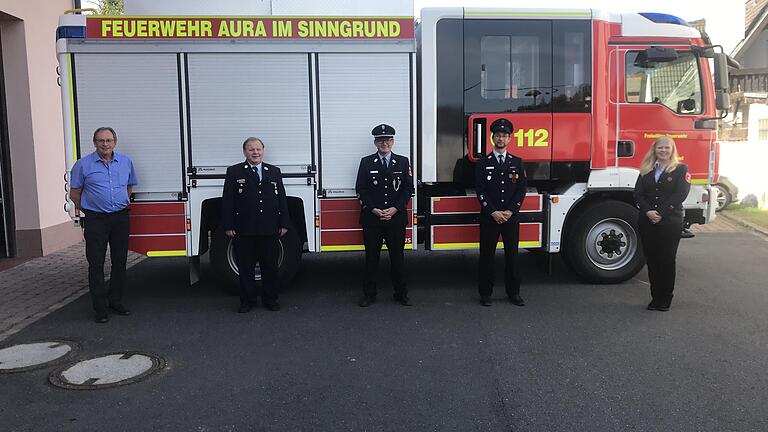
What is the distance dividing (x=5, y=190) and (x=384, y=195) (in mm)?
6227

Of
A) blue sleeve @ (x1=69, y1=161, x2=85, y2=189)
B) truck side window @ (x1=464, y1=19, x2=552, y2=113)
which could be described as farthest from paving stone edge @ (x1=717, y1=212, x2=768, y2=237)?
blue sleeve @ (x1=69, y1=161, x2=85, y2=189)

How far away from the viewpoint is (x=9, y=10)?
8758 millimetres

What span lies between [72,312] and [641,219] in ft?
18.4

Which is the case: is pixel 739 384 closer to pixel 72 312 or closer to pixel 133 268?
pixel 72 312

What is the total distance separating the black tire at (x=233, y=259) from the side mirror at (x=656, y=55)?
4086 mm

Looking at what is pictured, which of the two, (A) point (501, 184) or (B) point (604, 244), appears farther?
(B) point (604, 244)

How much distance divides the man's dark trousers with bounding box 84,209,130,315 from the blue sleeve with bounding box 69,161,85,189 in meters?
0.26

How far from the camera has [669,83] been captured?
22.3 feet

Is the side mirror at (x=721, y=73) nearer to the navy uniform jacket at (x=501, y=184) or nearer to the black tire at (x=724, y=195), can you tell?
the navy uniform jacket at (x=501, y=184)

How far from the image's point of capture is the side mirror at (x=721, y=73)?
669cm

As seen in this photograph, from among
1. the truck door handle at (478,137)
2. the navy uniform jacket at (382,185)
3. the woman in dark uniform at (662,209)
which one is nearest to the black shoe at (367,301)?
the navy uniform jacket at (382,185)

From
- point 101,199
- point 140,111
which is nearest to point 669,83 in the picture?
point 140,111

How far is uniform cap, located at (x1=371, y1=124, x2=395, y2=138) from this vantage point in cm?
598

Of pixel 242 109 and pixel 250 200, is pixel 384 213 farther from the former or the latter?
pixel 242 109
